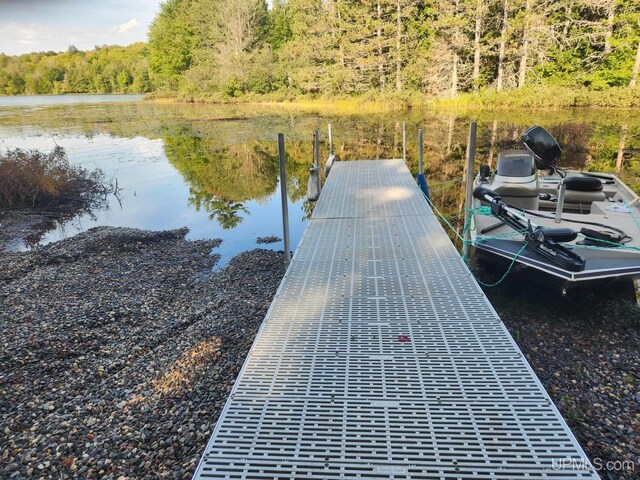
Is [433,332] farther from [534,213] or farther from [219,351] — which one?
[534,213]

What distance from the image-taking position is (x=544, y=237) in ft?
14.3

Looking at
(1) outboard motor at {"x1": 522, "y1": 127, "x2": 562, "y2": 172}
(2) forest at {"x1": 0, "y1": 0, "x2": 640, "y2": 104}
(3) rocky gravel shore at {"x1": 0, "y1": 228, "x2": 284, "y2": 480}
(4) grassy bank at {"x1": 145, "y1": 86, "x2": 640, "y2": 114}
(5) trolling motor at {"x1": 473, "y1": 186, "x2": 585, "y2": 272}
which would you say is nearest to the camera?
(3) rocky gravel shore at {"x1": 0, "y1": 228, "x2": 284, "y2": 480}

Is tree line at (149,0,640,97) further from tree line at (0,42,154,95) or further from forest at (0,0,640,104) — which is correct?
tree line at (0,42,154,95)

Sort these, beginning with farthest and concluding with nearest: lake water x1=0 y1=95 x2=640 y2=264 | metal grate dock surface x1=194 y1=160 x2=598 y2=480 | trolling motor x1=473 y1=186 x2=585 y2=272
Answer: lake water x1=0 y1=95 x2=640 y2=264 → trolling motor x1=473 y1=186 x2=585 y2=272 → metal grate dock surface x1=194 y1=160 x2=598 y2=480

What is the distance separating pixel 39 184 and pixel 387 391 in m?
11.5

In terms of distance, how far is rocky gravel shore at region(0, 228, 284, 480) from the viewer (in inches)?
114

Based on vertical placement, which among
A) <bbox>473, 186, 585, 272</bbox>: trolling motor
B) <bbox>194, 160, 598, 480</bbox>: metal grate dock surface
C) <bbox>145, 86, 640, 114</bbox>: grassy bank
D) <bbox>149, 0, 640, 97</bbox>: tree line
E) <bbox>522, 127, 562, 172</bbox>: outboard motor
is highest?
<bbox>149, 0, 640, 97</bbox>: tree line

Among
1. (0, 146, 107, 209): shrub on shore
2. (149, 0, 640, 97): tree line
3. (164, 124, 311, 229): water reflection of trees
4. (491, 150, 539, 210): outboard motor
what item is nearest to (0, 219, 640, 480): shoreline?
(491, 150, 539, 210): outboard motor

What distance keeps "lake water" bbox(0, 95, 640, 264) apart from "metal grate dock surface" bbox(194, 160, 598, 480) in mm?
4571

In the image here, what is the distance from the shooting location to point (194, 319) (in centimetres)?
503

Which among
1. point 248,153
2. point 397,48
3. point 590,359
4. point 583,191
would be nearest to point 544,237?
point 590,359

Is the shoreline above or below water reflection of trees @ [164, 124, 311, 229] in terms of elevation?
below

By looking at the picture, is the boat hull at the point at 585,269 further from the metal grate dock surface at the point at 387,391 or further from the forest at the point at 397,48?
the forest at the point at 397,48

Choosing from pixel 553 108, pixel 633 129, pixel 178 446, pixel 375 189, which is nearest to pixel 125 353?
pixel 178 446
